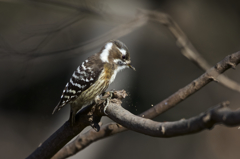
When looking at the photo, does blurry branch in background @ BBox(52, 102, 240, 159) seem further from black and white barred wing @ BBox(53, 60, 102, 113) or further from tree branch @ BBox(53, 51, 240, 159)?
black and white barred wing @ BBox(53, 60, 102, 113)

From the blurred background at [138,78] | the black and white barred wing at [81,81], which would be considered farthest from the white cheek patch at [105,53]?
the blurred background at [138,78]

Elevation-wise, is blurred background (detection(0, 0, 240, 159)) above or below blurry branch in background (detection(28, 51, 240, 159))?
above

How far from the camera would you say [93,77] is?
9.14ft

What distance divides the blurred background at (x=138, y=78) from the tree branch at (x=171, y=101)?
1720 mm

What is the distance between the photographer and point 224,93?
211 inches

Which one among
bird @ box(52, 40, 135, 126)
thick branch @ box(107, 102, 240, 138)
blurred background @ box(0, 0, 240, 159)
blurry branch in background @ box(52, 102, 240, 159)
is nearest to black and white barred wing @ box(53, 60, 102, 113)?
bird @ box(52, 40, 135, 126)

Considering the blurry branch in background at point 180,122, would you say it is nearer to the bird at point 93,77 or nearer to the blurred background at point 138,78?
the bird at point 93,77

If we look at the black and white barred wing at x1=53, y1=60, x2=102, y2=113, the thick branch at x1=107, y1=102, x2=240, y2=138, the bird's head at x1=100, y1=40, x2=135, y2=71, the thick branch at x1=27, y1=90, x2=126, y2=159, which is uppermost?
the bird's head at x1=100, y1=40, x2=135, y2=71

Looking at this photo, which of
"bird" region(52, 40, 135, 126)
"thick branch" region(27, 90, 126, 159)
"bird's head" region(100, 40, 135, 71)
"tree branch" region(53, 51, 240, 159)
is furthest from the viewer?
"bird's head" region(100, 40, 135, 71)

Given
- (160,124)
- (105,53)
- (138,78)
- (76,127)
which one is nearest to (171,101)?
(76,127)

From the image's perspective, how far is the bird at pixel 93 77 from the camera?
8.82 ft

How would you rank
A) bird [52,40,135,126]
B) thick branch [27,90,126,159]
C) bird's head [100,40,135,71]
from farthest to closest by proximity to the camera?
bird's head [100,40,135,71], bird [52,40,135,126], thick branch [27,90,126,159]

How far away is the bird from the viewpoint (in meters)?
2.69

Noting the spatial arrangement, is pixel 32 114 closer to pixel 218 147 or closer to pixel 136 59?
pixel 136 59
